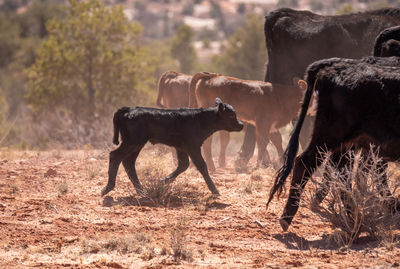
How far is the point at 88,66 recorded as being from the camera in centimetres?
1642

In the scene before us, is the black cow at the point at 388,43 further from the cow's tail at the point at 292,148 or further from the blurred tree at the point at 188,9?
the blurred tree at the point at 188,9

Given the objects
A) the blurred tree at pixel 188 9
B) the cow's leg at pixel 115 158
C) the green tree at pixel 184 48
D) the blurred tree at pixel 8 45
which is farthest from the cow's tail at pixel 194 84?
the blurred tree at pixel 188 9

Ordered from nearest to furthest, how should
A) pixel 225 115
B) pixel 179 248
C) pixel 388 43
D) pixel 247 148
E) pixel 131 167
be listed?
pixel 179 248 < pixel 388 43 < pixel 131 167 < pixel 225 115 < pixel 247 148

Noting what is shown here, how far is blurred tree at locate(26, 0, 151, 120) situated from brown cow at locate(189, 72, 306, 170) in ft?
20.7

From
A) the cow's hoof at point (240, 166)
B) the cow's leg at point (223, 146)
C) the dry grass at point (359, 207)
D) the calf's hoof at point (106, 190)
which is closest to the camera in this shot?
the dry grass at point (359, 207)

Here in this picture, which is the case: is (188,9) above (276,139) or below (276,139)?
above

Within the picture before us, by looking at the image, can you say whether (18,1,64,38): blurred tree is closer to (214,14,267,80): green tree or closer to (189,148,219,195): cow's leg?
(214,14,267,80): green tree

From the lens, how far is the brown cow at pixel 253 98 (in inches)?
395

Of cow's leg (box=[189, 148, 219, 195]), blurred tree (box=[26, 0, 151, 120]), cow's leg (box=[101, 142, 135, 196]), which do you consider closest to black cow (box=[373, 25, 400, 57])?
cow's leg (box=[189, 148, 219, 195])

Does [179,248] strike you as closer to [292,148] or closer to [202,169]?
[292,148]

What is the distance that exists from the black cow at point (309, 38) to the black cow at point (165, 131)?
266 cm

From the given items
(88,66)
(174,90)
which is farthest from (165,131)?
(88,66)

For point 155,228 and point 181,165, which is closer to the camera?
point 155,228

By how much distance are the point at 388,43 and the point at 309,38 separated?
3.42 meters
